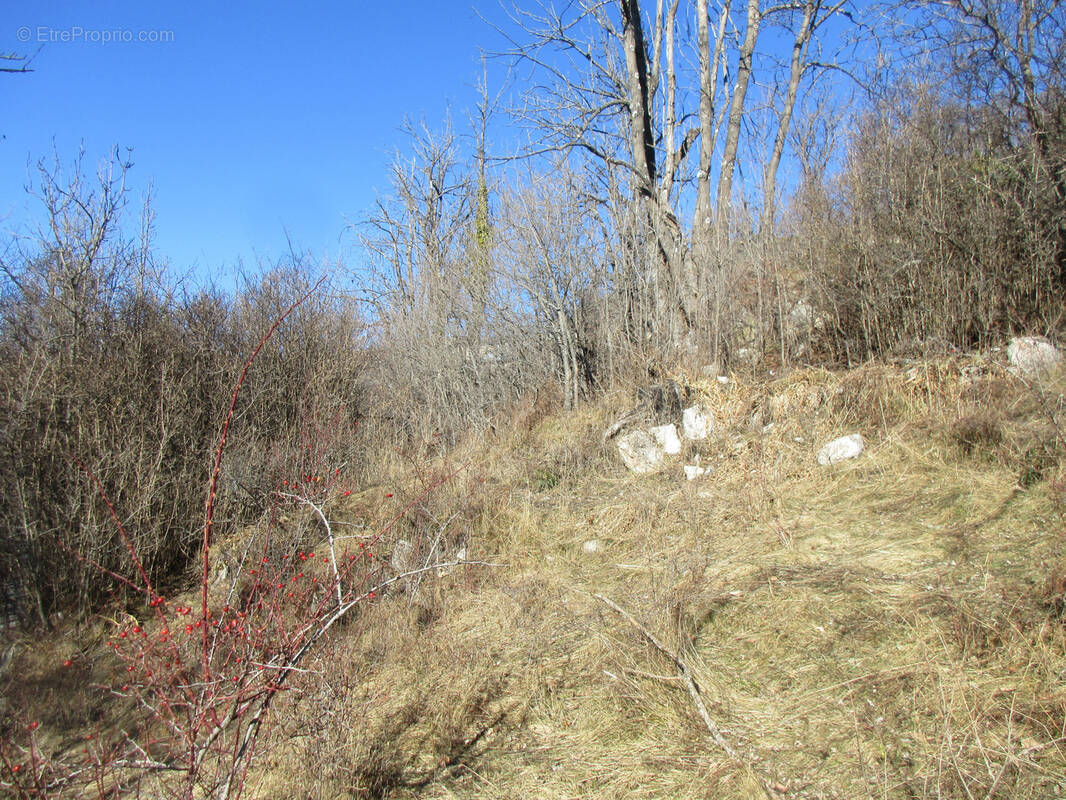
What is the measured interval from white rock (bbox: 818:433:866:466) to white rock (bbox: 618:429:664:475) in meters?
1.50

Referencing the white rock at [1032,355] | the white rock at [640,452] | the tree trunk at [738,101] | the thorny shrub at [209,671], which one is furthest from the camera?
the tree trunk at [738,101]

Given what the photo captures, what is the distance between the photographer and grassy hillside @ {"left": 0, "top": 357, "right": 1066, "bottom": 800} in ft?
8.41

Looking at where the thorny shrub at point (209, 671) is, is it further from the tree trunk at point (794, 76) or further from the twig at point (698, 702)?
the tree trunk at point (794, 76)

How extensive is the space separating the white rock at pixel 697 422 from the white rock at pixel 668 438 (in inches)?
4.1

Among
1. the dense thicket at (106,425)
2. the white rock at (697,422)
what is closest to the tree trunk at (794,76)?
the white rock at (697,422)

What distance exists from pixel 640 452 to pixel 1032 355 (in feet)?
11.2

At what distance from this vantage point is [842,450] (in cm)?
549

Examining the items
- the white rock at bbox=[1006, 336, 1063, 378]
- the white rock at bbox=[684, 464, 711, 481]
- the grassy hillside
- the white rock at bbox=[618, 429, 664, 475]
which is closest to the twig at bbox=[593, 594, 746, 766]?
the grassy hillside

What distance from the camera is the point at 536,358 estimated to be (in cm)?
937

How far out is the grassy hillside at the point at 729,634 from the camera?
8.41 ft

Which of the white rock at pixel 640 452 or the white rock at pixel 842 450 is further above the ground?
the white rock at pixel 640 452

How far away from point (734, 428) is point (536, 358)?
3.64 m

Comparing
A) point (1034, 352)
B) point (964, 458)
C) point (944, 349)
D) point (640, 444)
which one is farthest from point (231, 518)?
point (1034, 352)

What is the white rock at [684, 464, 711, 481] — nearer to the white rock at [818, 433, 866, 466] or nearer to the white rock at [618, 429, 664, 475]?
the white rock at [618, 429, 664, 475]
